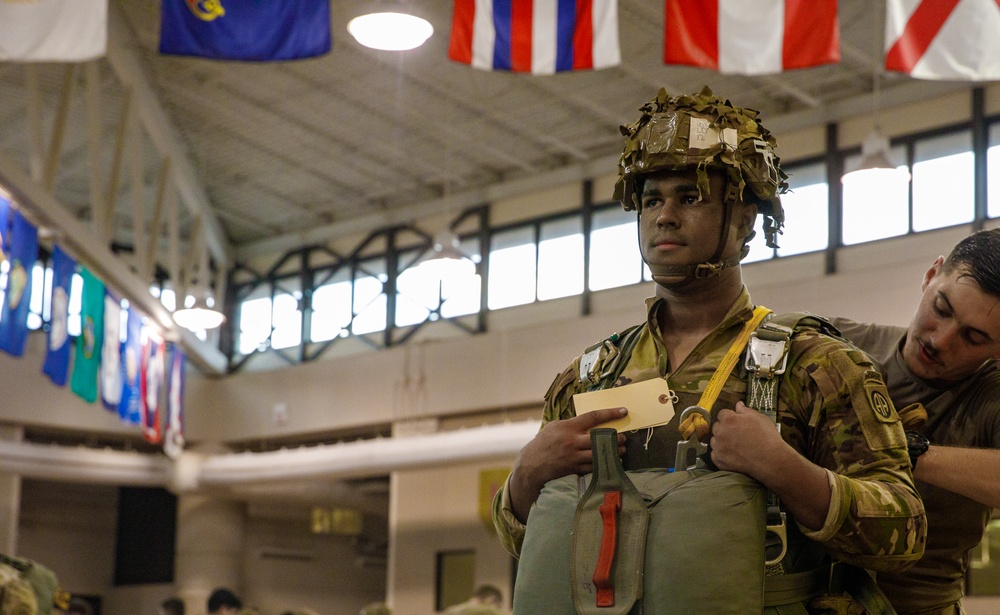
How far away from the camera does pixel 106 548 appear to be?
87.5ft

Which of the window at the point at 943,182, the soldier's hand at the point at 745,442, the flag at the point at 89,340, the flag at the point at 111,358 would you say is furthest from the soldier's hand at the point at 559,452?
the window at the point at 943,182

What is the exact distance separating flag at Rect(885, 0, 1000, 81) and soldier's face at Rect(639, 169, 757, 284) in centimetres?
711

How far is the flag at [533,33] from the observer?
32.6 ft

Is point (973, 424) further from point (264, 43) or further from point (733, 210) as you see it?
point (264, 43)

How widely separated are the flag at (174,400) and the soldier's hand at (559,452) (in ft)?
62.3

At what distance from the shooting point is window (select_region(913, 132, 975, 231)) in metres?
17.4

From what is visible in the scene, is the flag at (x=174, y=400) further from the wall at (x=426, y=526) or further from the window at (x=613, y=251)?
the window at (x=613, y=251)

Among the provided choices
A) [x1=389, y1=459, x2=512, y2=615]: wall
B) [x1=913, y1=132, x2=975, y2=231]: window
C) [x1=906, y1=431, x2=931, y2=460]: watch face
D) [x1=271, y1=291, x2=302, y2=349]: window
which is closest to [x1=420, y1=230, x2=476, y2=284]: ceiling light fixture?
[x1=389, y1=459, x2=512, y2=615]: wall

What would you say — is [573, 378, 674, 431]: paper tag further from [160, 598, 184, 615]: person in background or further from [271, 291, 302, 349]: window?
[271, 291, 302, 349]: window

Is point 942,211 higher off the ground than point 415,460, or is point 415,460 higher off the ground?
point 942,211

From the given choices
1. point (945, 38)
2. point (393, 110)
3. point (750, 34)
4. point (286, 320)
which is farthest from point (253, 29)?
point (286, 320)

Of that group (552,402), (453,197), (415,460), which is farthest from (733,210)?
(453,197)

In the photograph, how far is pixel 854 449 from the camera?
2.49 metres

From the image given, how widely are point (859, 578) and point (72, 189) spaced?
22.8 metres
